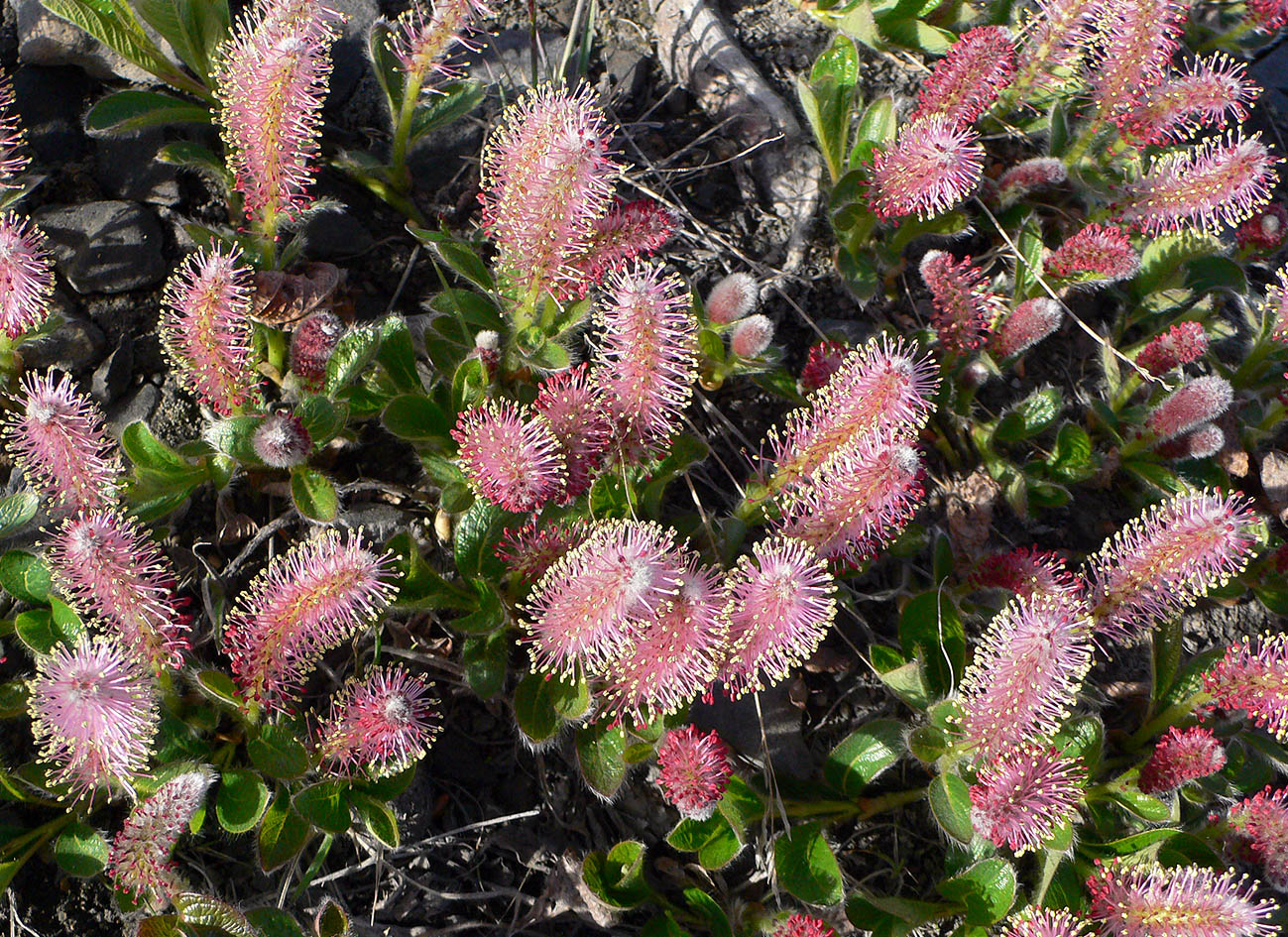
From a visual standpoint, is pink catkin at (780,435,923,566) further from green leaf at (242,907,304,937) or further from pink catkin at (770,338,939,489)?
green leaf at (242,907,304,937)

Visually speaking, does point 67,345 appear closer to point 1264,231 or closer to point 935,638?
→ point 935,638

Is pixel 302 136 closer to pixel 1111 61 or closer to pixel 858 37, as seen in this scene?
pixel 858 37

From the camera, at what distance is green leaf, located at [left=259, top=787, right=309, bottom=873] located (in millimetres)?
2062

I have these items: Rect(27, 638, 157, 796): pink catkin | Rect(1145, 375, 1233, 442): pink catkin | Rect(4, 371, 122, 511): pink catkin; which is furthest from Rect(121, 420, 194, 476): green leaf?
Rect(1145, 375, 1233, 442): pink catkin

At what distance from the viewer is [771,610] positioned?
1.95 meters

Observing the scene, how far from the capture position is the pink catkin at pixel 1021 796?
206cm

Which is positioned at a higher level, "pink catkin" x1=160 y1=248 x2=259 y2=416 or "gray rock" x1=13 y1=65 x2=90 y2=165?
→ "gray rock" x1=13 y1=65 x2=90 y2=165

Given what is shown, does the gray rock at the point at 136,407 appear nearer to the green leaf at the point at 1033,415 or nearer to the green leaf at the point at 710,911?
the green leaf at the point at 710,911

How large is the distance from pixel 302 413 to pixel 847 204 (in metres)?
1.68

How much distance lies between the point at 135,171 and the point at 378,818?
193 cm

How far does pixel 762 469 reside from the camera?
2449 millimetres

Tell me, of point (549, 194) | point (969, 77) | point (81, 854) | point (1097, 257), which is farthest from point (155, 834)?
point (1097, 257)

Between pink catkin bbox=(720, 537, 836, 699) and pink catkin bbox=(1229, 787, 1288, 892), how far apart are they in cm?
127

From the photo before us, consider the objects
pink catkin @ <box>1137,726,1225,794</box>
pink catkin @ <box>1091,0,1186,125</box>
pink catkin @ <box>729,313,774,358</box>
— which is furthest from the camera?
pink catkin @ <box>1091,0,1186,125</box>
